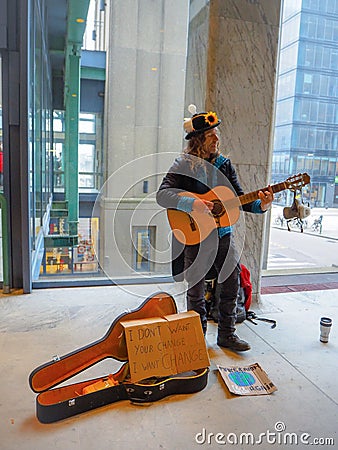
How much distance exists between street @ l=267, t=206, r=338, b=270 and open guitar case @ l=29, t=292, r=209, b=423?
2080 millimetres

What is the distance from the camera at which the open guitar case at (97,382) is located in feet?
A: 5.06

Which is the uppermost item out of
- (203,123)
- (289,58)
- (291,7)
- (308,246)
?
(291,7)

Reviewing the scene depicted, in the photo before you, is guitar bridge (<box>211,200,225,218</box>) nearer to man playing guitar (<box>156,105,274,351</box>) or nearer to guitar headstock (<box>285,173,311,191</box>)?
man playing guitar (<box>156,105,274,351</box>)

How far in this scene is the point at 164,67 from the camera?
475 cm

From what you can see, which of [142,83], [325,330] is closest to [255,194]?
[325,330]

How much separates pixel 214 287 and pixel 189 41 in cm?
196

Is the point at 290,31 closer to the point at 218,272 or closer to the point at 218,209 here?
the point at 218,209

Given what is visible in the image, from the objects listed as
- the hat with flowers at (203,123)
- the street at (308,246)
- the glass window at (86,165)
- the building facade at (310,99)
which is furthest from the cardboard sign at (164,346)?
the glass window at (86,165)

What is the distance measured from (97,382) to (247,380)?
0.72m

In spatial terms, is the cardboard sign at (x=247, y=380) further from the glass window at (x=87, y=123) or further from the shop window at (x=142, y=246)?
the glass window at (x=87, y=123)

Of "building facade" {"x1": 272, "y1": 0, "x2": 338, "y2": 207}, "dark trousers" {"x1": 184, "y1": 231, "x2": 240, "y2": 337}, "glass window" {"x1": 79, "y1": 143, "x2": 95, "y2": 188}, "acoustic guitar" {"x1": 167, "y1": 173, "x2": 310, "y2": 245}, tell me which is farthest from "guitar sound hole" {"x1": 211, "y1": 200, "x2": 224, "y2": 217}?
"glass window" {"x1": 79, "y1": 143, "x2": 95, "y2": 188}

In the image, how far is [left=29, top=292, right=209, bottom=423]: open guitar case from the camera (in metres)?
1.54

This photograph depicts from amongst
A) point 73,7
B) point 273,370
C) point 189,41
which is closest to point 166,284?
point 273,370

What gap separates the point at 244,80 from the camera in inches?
107
